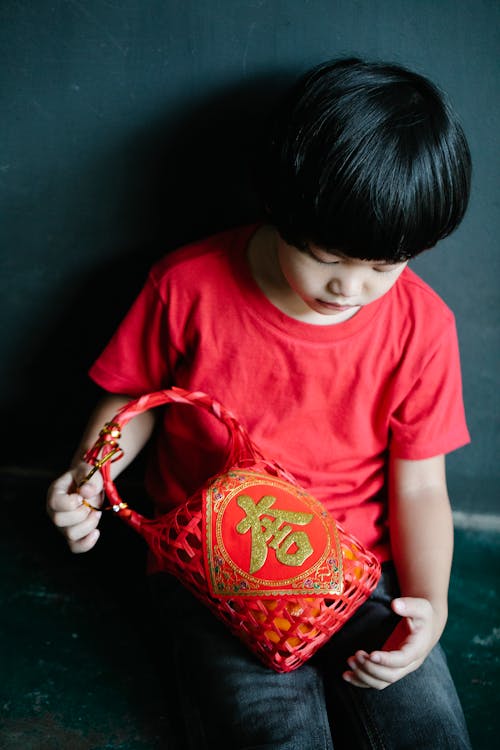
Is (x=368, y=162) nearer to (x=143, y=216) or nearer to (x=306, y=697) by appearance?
(x=143, y=216)

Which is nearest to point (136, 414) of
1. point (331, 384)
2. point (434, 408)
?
point (331, 384)

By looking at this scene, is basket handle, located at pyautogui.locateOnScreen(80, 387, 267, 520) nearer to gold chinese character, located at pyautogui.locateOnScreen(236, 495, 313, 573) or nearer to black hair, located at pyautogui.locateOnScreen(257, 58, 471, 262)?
gold chinese character, located at pyautogui.locateOnScreen(236, 495, 313, 573)

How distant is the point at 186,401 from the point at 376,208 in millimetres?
306

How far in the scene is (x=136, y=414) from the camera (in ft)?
2.70

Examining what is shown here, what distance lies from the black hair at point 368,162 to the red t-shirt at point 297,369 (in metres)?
0.18

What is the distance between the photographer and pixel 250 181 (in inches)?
37.5

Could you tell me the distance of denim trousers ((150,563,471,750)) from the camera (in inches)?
30.6

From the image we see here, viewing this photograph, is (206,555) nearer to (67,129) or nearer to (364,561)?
(364,561)

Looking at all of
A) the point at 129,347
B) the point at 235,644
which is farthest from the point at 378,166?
the point at 235,644

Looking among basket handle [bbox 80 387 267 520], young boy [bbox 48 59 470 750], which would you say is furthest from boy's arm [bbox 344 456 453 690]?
basket handle [bbox 80 387 267 520]

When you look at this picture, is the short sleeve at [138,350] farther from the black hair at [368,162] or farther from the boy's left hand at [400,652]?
the boy's left hand at [400,652]

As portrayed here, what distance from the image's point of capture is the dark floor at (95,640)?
896mm

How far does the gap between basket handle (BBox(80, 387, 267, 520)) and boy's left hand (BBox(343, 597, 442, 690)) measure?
23cm

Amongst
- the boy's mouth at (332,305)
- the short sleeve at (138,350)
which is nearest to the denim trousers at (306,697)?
the short sleeve at (138,350)
